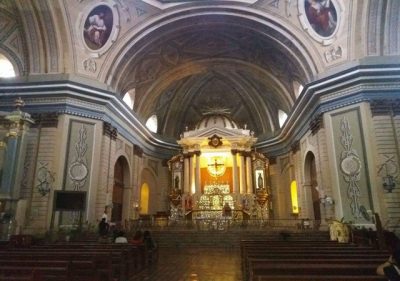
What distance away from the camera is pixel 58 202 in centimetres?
1158

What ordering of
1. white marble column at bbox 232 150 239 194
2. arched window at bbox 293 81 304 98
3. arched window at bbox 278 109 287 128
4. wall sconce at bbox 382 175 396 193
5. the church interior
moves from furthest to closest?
arched window at bbox 278 109 287 128 < white marble column at bbox 232 150 239 194 < arched window at bbox 293 81 304 98 < the church interior < wall sconce at bbox 382 175 396 193

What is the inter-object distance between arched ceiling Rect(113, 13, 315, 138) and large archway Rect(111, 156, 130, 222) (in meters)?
3.60

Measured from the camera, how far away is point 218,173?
2256 cm

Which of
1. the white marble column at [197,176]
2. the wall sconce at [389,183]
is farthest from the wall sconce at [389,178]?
the white marble column at [197,176]

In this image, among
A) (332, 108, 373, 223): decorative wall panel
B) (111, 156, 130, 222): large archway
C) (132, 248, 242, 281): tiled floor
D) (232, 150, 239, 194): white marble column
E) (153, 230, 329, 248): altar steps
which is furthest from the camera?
(232, 150, 239, 194): white marble column

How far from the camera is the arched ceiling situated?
15625 millimetres

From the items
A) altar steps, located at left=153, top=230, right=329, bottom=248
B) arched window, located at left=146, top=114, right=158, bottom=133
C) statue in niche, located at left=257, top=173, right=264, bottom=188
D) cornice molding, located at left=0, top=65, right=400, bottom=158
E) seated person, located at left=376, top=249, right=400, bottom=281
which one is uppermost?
arched window, located at left=146, top=114, right=158, bottom=133

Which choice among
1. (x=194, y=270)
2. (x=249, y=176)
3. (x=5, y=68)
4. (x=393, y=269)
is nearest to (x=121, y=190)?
(x=5, y=68)

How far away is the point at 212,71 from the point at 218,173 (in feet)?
23.9

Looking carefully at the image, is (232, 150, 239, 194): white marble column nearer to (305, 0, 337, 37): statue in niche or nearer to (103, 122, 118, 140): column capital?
(103, 122, 118, 140): column capital

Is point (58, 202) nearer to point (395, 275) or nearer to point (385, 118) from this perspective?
point (395, 275)

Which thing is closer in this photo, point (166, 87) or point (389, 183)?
point (389, 183)

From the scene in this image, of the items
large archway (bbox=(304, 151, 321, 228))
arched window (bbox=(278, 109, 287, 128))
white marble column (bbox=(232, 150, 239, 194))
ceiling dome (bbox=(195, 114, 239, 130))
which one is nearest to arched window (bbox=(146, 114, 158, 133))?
ceiling dome (bbox=(195, 114, 239, 130))

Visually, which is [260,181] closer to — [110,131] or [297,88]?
[297,88]
